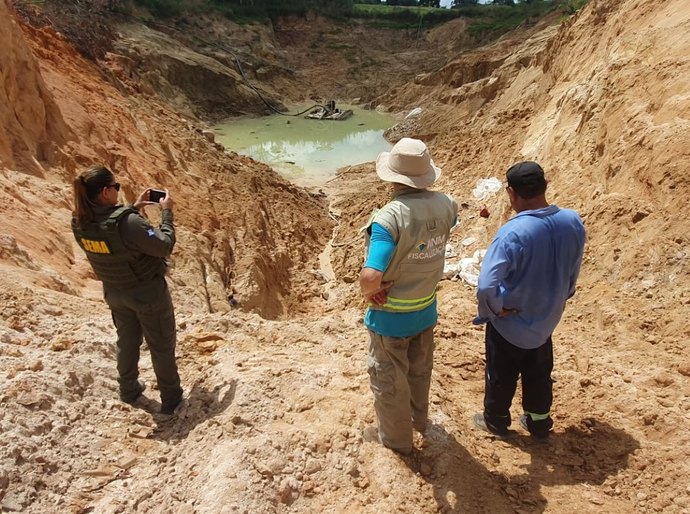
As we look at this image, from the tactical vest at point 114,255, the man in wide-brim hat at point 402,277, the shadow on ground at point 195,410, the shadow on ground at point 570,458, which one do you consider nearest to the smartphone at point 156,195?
the tactical vest at point 114,255

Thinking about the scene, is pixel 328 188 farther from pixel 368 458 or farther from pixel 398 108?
pixel 398 108

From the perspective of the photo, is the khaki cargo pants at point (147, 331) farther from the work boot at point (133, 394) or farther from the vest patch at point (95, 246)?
the vest patch at point (95, 246)

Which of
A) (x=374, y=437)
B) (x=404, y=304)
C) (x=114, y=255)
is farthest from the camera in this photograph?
(x=374, y=437)

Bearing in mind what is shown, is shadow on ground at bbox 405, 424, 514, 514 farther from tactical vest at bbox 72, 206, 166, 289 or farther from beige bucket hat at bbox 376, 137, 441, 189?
tactical vest at bbox 72, 206, 166, 289

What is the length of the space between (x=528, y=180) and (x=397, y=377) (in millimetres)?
1253

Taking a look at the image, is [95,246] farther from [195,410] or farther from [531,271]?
[531,271]

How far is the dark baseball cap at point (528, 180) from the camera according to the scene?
8.41 feet

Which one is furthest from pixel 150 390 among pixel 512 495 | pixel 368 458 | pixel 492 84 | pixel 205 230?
pixel 492 84

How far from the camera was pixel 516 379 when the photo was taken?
2.94m

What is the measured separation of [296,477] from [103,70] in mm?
13670

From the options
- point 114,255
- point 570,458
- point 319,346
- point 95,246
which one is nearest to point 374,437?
point 570,458

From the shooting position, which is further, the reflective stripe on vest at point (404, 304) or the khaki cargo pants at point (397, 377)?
the khaki cargo pants at point (397, 377)

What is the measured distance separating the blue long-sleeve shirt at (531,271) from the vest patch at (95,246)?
6.80ft

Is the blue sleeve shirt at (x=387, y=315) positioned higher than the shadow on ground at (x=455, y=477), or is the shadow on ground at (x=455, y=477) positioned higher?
the blue sleeve shirt at (x=387, y=315)
